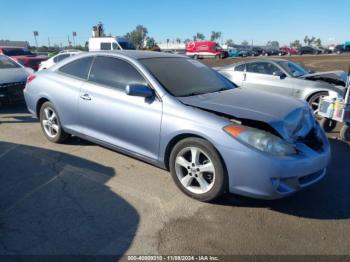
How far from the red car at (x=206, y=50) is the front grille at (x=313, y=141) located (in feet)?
139

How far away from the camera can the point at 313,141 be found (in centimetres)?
388

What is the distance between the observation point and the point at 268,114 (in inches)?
143

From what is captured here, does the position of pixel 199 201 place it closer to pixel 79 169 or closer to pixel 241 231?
pixel 241 231

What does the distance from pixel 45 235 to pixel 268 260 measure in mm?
1998

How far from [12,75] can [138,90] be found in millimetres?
5705

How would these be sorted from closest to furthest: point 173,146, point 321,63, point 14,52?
point 173,146 < point 14,52 < point 321,63

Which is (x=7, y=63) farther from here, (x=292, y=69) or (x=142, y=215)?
(x=292, y=69)

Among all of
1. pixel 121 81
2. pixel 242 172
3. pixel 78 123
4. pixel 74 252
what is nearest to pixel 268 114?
pixel 242 172

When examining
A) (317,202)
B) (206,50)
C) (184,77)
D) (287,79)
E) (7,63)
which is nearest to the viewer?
(317,202)

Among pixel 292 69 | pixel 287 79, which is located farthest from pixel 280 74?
pixel 292 69

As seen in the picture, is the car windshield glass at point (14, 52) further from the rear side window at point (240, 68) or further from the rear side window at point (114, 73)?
the rear side window at point (114, 73)

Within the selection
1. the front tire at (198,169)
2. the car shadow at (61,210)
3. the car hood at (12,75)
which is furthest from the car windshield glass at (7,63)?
the front tire at (198,169)

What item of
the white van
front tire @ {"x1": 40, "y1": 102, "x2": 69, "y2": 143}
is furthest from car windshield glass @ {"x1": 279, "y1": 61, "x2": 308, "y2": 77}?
the white van

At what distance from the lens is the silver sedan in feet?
25.7
